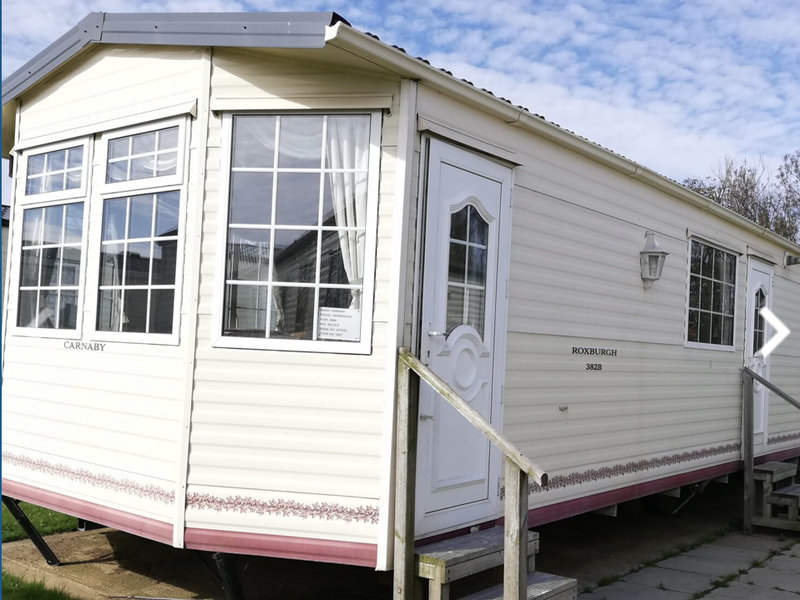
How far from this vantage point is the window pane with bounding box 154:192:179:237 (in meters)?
4.72

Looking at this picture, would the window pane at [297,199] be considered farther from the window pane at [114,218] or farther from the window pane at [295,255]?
the window pane at [114,218]

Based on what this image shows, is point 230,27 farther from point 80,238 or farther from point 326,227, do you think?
point 80,238

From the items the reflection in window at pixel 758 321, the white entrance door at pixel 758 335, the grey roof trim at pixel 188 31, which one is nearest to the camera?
the grey roof trim at pixel 188 31

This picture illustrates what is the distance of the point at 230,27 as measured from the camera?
14.3ft

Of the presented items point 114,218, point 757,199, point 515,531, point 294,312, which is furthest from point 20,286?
point 757,199

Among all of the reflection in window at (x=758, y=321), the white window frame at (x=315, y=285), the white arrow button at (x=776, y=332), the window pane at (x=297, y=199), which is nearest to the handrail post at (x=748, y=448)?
the reflection in window at (x=758, y=321)

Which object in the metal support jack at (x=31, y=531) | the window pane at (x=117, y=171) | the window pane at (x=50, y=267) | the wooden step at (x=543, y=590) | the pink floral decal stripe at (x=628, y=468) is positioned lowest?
the metal support jack at (x=31, y=531)

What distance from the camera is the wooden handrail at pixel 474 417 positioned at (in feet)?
12.4

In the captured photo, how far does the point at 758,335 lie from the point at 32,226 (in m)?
7.11

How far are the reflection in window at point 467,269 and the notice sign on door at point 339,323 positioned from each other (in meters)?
0.59

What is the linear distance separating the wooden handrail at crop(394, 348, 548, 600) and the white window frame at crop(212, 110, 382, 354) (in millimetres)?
283

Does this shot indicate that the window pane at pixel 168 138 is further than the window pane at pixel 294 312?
Yes

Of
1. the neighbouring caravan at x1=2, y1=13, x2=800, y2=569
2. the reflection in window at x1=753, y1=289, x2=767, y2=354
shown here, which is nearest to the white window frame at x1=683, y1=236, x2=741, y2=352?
the reflection in window at x1=753, y1=289, x2=767, y2=354

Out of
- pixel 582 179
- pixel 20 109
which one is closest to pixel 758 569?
pixel 582 179
